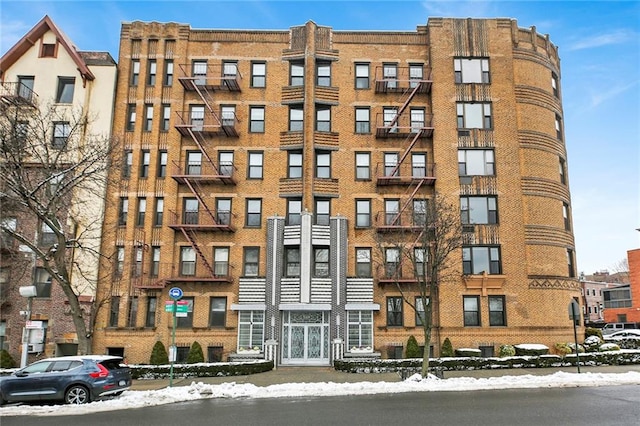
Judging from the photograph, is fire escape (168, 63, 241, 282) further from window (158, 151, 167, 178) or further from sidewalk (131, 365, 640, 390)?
→ sidewalk (131, 365, 640, 390)

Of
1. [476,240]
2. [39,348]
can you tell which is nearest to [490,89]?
[476,240]

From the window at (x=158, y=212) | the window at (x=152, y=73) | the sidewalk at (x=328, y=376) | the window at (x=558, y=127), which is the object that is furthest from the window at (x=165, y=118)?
the window at (x=558, y=127)

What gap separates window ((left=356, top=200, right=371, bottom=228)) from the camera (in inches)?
1158

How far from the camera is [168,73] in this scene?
31.1m

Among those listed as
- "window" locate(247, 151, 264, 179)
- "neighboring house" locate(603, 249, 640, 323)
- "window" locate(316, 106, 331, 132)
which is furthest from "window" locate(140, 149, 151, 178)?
"neighboring house" locate(603, 249, 640, 323)

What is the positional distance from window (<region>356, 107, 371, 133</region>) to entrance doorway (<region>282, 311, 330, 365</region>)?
1151cm

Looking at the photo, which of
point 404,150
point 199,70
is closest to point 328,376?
point 404,150

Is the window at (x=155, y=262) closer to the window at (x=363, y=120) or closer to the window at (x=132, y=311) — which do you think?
the window at (x=132, y=311)

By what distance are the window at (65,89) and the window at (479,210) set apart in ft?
82.3

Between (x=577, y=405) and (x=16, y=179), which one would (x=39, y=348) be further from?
(x=577, y=405)

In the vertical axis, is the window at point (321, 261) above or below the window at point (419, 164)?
below

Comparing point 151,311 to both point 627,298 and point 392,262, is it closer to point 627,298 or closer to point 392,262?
point 392,262

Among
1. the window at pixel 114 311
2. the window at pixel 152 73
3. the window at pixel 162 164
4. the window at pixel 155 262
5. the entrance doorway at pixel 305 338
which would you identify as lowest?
the entrance doorway at pixel 305 338

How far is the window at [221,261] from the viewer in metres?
28.8
